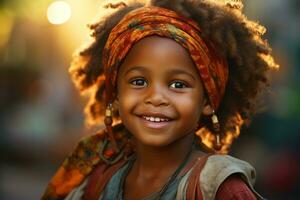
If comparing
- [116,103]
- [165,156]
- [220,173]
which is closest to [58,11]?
[116,103]

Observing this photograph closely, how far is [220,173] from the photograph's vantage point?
10.6ft

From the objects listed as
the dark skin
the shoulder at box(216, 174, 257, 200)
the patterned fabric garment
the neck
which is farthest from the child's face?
the shoulder at box(216, 174, 257, 200)

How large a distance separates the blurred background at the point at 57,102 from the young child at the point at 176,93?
6.06 m

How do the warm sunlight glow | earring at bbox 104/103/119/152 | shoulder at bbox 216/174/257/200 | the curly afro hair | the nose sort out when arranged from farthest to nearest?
the warm sunlight glow
earring at bbox 104/103/119/152
the curly afro hair
the nose
shoulder at bbox 216/174/257/200

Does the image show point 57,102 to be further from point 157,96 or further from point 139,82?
point 157,96

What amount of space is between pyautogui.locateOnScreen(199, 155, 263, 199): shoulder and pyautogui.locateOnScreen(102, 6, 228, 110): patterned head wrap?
43 cm

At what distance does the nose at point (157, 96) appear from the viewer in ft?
11.4

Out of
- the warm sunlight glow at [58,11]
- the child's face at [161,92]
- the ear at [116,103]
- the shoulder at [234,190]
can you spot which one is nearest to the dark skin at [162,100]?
the child's face at [161,92]

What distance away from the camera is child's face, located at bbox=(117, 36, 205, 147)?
3482 millimetres

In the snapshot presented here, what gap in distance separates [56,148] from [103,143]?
834 centimetres

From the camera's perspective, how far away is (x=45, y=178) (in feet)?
37.4

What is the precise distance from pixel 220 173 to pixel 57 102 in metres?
10.1

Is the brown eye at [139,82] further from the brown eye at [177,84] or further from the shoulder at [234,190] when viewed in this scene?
the shoulder at [234,190]

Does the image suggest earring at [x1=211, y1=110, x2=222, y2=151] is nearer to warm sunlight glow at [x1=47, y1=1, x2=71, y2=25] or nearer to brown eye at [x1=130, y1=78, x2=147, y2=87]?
brown eye at [x1=130, y1=78, x2=147, y2=87]
